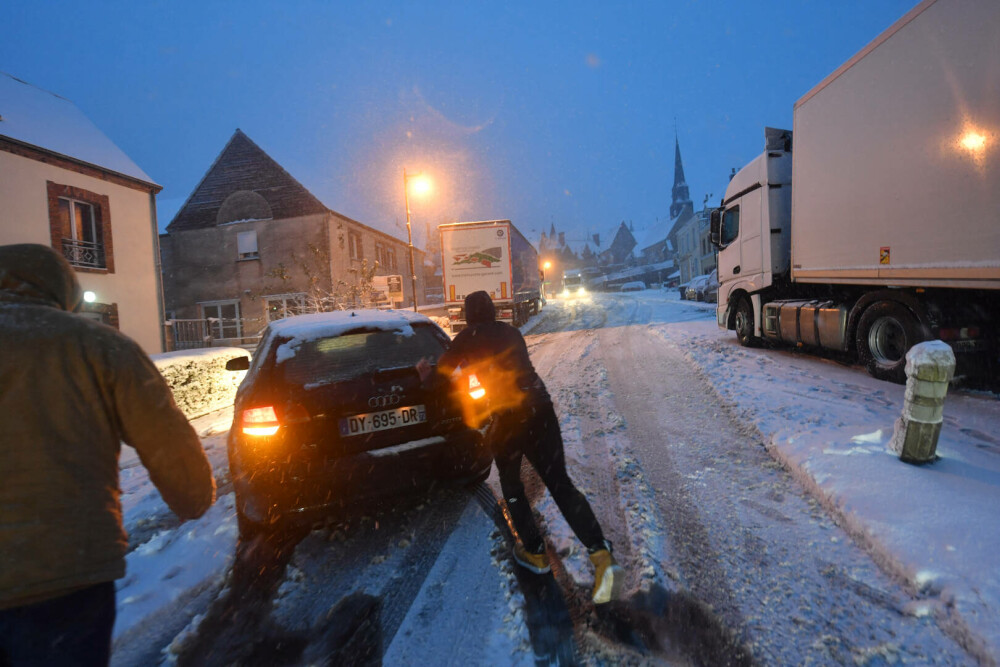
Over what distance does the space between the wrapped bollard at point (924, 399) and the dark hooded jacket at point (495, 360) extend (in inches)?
115

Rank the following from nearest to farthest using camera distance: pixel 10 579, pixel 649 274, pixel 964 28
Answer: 1. pixel 10 579
2. pixel 964 28
3. pixel 649 274

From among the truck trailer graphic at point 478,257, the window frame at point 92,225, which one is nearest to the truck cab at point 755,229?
the truck trailer graphic at point 478,257

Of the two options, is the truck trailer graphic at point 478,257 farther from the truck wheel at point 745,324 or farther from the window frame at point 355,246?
the window frame at point 355,246

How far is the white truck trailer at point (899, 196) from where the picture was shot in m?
4.86

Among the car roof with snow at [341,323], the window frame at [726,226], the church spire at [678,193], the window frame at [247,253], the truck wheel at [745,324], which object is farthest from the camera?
the church spire at [678,193]

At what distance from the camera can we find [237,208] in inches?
1120

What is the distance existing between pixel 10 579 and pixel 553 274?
327ft

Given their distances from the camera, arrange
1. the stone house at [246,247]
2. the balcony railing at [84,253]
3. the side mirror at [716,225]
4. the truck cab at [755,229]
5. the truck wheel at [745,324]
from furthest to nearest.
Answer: the stone house at [246,247], the balcony railing at [84,253], the side mirror at [716,225], the truck wheel at [745,324], the truck cab at [755,229]

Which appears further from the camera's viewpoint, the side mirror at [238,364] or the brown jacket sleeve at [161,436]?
the side mirror at [238,364]

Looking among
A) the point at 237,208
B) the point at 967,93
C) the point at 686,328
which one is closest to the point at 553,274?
the point at 237,208

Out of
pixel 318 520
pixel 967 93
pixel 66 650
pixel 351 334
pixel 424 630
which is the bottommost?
pixel 424 630

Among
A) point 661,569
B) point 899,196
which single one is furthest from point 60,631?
point 899,196

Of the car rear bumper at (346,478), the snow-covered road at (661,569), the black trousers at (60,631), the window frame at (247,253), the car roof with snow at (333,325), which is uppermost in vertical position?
the window frame at (247,253)

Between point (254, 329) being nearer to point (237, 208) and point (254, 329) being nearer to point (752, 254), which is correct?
point (237, 208)
